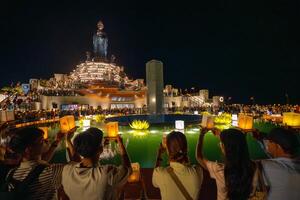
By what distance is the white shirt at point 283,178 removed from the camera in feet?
7.85

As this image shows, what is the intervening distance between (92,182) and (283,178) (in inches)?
80.1

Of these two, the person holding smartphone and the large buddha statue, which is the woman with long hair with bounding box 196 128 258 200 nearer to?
the person holding smartphone

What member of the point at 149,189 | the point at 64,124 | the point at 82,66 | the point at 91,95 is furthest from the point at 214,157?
the point at 82,66

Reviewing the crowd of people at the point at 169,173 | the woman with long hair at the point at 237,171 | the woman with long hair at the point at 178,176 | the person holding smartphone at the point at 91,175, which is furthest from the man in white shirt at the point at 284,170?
the person holding smartphone at the point at 91,175

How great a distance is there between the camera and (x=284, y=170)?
7.94 feet

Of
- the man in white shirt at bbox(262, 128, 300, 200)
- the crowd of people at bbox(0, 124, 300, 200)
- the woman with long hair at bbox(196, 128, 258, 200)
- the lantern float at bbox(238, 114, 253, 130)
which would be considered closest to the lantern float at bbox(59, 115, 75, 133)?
the crowd of people at bbox(0, 124, 300, 200)

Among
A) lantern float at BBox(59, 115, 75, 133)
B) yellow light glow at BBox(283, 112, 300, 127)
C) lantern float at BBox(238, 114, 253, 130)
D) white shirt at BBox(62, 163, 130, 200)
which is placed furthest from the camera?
yellow light glow at BBox(283, 112, 300, 127)

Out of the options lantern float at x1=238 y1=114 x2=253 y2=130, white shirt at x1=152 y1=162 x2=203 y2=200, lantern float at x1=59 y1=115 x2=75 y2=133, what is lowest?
white shirt at x1=152 y1=162 x2=203 y2=200

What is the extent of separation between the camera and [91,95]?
158 feet

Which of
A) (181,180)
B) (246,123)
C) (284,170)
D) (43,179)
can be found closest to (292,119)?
(246,123)

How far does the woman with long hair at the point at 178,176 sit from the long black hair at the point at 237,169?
1.09ft

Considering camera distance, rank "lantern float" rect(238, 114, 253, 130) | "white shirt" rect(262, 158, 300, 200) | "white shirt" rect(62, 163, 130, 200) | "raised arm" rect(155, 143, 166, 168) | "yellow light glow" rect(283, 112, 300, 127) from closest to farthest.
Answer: "white shirt" rect(62, 163, 130, 200)
"white shirt" rect(262, 158, 300, 200)
"raised arm" rect(155, 143, 166, 168)
"lantern float" rect(238, 114, 253, 130)
"yellow light glow" rect(283, 112, 300, 127)

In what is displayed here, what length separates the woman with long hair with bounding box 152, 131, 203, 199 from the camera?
251 cm

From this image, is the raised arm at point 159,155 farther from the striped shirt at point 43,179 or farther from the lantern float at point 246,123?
the lantern float at point 246,123
